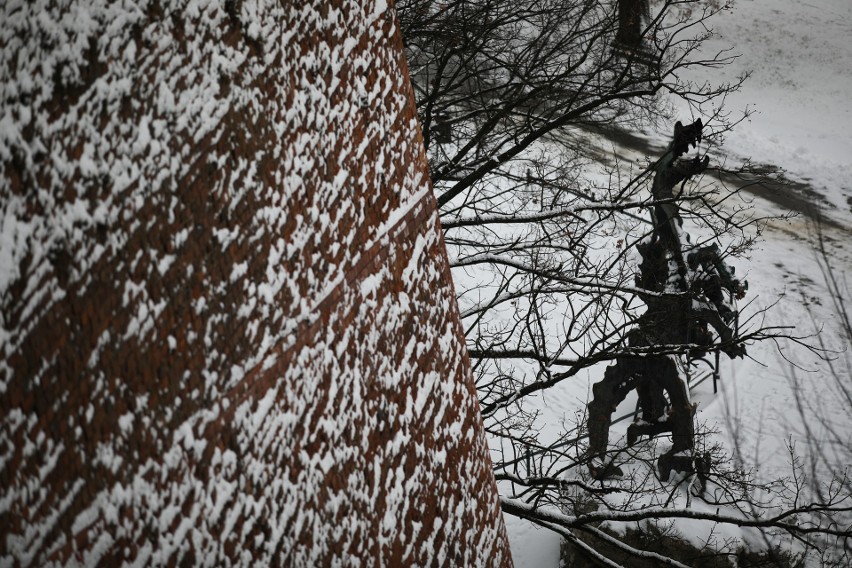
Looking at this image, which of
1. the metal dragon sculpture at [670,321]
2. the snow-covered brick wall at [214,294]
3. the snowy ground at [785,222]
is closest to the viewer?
the snow-covered brick wall at [214,294]

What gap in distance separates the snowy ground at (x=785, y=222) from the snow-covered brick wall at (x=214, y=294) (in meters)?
7.09

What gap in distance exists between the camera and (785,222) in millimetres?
18234

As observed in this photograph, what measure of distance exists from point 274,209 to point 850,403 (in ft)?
50.7

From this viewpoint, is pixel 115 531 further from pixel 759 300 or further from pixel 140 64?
pixel 759 300

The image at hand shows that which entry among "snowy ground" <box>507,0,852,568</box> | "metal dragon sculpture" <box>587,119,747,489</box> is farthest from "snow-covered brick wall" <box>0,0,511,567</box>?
"snowy ground" <box>507,0,852,568</box>

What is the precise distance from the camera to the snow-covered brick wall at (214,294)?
50 centimetres

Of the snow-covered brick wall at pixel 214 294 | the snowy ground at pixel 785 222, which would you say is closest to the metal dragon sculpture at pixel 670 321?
the snowy ground at pixel 785 222

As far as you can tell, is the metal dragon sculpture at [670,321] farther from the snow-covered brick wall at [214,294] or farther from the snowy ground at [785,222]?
the snow-covered brick wall at [214,294]

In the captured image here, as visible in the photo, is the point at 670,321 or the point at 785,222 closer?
the point at 670,321

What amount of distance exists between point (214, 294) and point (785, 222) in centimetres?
2083

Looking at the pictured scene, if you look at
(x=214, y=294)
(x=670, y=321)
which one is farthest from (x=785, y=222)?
(x=214, y=294)

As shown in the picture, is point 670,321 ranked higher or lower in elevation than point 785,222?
lower

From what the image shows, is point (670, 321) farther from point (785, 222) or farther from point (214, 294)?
point (785, 222)

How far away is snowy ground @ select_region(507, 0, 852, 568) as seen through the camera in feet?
40.1
